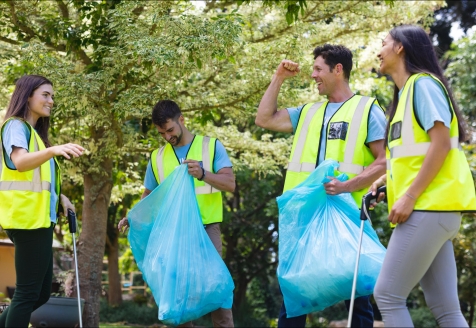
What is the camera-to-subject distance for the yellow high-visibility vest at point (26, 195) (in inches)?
138

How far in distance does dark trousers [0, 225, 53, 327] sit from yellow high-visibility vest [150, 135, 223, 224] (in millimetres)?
1056

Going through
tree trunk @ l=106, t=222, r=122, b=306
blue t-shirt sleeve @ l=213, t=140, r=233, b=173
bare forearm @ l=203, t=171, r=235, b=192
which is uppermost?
blue t-shirt sleeve @ l=213, t=140, r=233, b=173

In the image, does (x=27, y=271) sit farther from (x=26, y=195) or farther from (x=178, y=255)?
(x=178, y=255)

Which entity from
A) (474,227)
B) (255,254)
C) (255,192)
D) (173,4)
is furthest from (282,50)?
(255,254)

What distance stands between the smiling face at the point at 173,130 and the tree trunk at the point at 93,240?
2487 mm

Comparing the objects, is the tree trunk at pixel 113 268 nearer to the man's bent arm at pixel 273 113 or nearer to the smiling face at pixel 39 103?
the smiling face at pixel 39 103

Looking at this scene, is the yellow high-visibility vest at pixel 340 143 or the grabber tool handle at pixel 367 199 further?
the yellow high-visibility vest at pixel 340 143

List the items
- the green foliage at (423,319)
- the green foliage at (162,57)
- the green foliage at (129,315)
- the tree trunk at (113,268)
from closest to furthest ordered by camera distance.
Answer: the green foliage at (162,57) → the green foliage at (129,315) → the green foliage at (423,319) → the tree trunk at (113,268)

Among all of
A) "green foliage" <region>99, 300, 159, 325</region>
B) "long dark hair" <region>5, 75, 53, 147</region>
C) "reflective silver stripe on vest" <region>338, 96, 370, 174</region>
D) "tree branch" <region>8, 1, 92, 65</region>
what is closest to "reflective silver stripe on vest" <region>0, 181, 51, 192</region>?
"long dark hair" <region>5, 75, 53, 147</region>

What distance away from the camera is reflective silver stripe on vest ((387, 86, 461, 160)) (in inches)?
108

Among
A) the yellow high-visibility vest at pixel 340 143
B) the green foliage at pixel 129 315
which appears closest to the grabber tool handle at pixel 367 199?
the yellow high-visibility vest at pixel 340 143

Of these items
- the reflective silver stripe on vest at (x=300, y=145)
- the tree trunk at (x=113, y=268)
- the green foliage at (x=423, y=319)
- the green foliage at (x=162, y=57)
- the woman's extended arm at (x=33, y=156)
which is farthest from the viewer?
Answer: the tree trunk at (x=113, y=268)

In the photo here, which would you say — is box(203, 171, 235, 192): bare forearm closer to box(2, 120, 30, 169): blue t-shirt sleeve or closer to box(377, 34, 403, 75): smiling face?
box(2, 120, 30, 169): blue t-shirt sleeve

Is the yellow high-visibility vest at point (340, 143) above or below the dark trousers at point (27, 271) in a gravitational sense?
above
